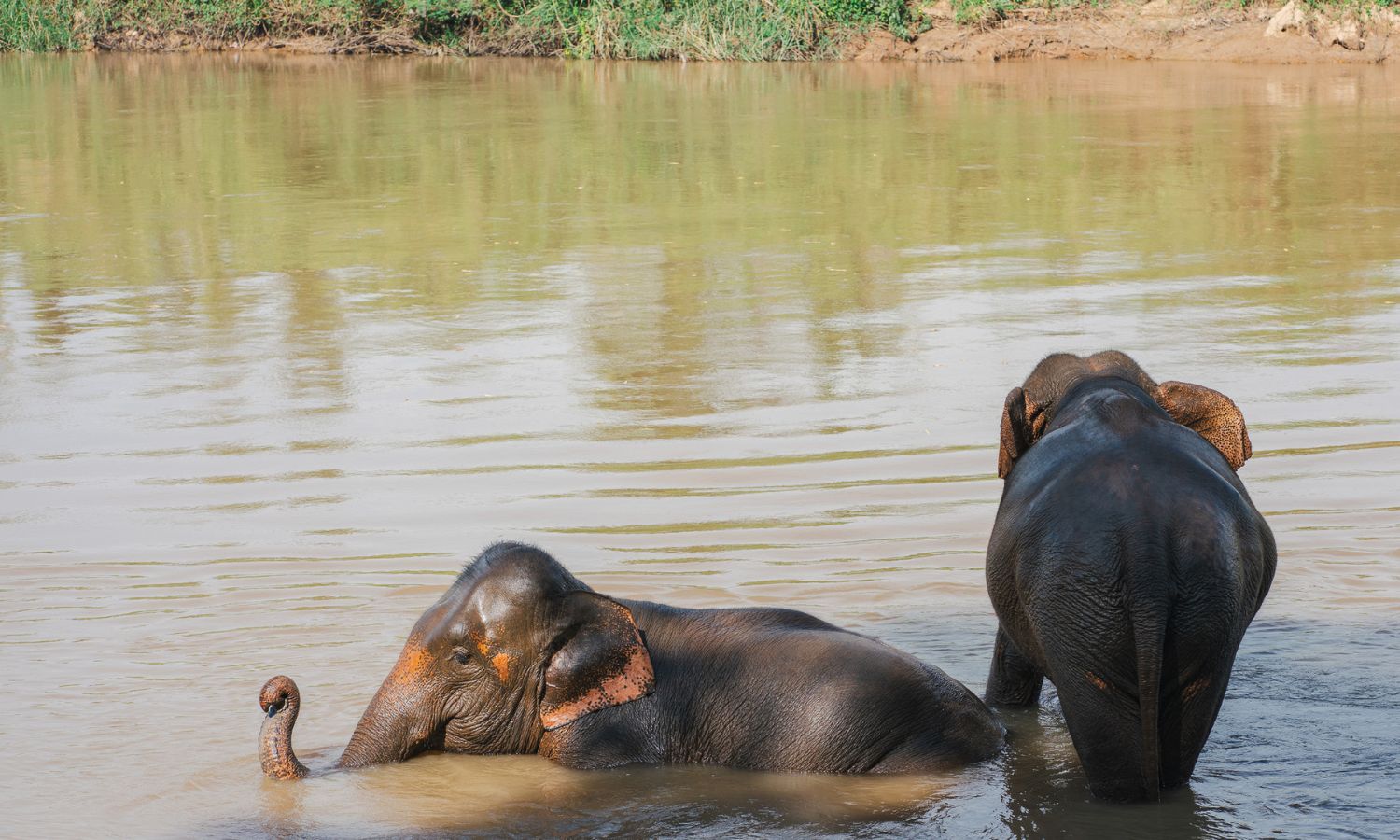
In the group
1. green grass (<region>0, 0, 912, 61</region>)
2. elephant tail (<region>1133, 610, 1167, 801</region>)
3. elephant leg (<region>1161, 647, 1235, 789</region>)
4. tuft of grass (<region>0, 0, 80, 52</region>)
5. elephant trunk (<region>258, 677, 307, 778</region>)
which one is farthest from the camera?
tuft of grass (<region>0, 0, 80, 52</region>)

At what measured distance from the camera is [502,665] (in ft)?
19.4

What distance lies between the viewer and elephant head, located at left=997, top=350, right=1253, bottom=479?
612 cm

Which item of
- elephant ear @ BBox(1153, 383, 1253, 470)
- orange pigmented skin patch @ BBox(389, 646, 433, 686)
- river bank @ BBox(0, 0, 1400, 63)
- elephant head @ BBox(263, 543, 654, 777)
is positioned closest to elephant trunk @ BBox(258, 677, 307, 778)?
elephant head @ BBox(263, 543, 654, 777)

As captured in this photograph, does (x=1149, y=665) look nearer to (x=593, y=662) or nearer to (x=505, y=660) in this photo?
(x=593, y=662)

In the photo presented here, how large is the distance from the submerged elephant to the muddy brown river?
1.10 feet

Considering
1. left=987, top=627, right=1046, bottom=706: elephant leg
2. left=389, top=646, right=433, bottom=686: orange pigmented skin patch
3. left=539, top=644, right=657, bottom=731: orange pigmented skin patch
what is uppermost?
left=389, top=646, right=433, bottom=686: orange pigmented skin patch

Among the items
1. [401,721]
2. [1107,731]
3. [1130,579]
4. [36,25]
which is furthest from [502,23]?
[1130,579]

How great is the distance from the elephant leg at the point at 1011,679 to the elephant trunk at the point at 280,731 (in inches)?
94.6

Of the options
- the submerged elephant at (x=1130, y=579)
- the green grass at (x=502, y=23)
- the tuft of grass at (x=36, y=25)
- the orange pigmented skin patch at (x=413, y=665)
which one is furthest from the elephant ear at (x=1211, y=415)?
the tuft of grass at (x=36, y=25)

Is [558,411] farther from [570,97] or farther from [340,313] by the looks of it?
[570,97]

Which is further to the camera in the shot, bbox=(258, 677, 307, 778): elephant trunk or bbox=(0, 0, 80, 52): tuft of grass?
bbox=(0, 0, 80, 52): tuft of grass

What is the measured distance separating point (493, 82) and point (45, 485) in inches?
1232

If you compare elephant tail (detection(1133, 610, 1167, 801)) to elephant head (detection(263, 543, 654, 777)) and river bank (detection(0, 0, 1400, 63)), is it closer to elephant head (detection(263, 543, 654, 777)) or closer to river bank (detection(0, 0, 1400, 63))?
elephant head (detection(263, 543, 654, 777))

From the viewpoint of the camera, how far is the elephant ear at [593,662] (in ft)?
19.3
